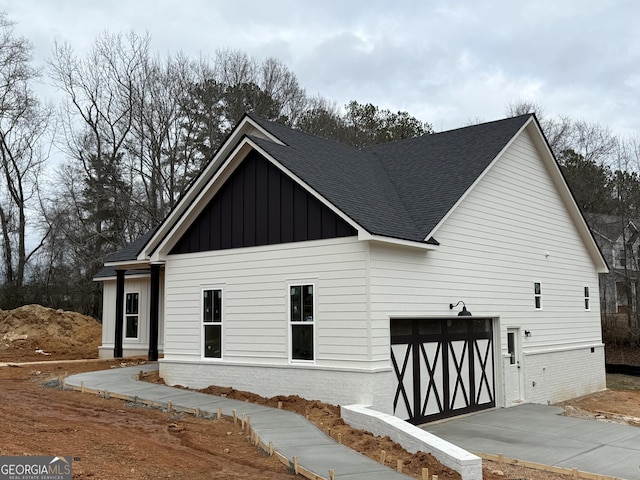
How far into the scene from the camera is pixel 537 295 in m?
18.3

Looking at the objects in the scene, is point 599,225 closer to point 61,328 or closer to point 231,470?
point 61,328

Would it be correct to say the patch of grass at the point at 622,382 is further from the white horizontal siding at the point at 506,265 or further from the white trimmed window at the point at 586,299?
the white trimmed window at the point at 586,299

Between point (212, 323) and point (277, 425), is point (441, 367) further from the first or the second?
point (212, 323)

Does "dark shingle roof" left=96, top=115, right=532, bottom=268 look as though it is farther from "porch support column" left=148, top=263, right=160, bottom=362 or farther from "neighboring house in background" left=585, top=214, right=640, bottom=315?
"neighboring house in background" left=585, top=214, right=640, bottom=315

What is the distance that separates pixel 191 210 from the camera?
1532cm

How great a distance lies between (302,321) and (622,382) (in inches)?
705

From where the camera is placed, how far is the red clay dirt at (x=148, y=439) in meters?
8.50

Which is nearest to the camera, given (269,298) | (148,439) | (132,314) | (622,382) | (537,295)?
(148,439)

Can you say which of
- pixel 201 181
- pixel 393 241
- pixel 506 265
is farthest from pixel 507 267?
pixel 201 181

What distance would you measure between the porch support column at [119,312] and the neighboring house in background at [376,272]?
623 centimetres

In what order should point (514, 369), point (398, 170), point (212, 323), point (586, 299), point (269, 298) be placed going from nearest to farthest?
point (269, 298)
point (212, 323)
point (514, 369)
point (398, 170)
point (586, 299)

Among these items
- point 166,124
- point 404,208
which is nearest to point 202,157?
point 166,124

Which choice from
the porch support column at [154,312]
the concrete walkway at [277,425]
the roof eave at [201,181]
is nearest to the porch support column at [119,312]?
the porch support column at [154,312]

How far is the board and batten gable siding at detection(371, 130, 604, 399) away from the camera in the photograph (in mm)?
13227
